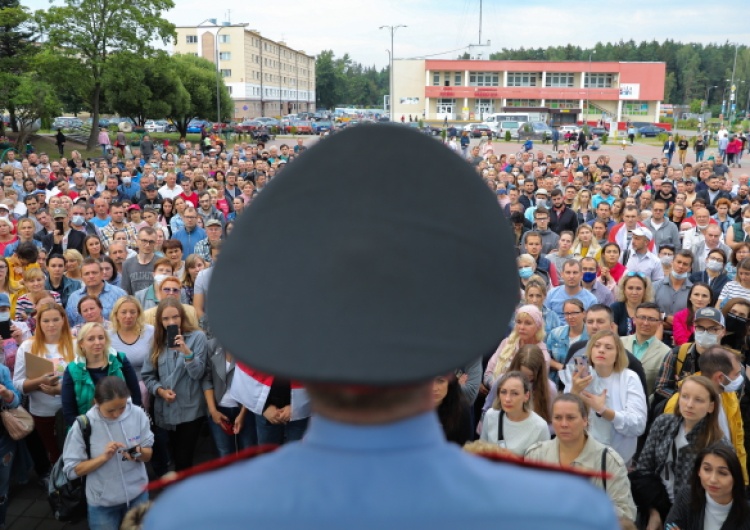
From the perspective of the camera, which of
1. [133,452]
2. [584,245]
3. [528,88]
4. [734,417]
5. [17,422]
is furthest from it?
[528,88]

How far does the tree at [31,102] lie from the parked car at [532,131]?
3449 centimetres

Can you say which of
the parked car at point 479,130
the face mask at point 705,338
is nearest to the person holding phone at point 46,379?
the face mask at point 705,338

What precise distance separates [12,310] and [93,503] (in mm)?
3371

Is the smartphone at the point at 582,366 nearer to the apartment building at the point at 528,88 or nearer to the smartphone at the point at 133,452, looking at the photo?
the smartphone at the point at 133,452

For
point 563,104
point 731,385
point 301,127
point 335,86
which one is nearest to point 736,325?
point 731,385

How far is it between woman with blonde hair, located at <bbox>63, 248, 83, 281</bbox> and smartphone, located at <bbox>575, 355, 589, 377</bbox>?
6.13 metres

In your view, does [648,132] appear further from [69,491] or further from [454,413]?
[69,491]

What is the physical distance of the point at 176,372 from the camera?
19.4ft

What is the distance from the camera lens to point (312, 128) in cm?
6384

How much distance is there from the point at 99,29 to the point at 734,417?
4263 centimetres

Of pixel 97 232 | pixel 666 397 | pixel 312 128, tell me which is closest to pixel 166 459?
pixel 666 397

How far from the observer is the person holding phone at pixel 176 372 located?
5.90 metres

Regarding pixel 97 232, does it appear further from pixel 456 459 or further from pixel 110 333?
pixel 456 459

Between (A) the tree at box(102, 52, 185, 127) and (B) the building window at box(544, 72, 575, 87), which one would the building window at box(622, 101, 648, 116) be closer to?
(B) the building window at box(544, 72, 575, 87)
